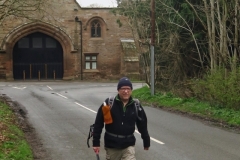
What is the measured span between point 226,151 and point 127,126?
4419 millimetres

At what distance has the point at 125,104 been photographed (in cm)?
608

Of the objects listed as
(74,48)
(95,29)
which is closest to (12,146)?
(74,48)

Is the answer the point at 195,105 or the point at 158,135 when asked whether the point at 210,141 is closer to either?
the point at 158,135

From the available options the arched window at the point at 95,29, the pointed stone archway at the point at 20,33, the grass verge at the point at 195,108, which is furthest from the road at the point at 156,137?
the arched window at the point at 95,29

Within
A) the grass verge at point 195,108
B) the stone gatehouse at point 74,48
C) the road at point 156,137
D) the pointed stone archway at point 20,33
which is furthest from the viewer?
the stone gatehouse at point 74,48

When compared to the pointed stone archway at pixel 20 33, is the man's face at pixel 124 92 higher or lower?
lower

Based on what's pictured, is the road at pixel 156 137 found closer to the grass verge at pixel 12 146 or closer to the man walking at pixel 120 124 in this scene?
the grass verge at pixel 12 146

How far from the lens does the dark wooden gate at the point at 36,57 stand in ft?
139

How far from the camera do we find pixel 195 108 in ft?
56.1

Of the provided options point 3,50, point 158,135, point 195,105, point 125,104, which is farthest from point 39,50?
point 125,104

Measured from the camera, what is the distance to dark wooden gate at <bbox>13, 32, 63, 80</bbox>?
42.3 meters

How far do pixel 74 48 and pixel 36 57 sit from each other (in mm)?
3858

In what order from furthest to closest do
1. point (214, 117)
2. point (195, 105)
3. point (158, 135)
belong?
point (195, 105) < point (214, 117) < point (158, 135)

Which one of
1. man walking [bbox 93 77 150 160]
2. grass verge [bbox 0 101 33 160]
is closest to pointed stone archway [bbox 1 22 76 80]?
grass verge [bbox 0 101 33 160]
